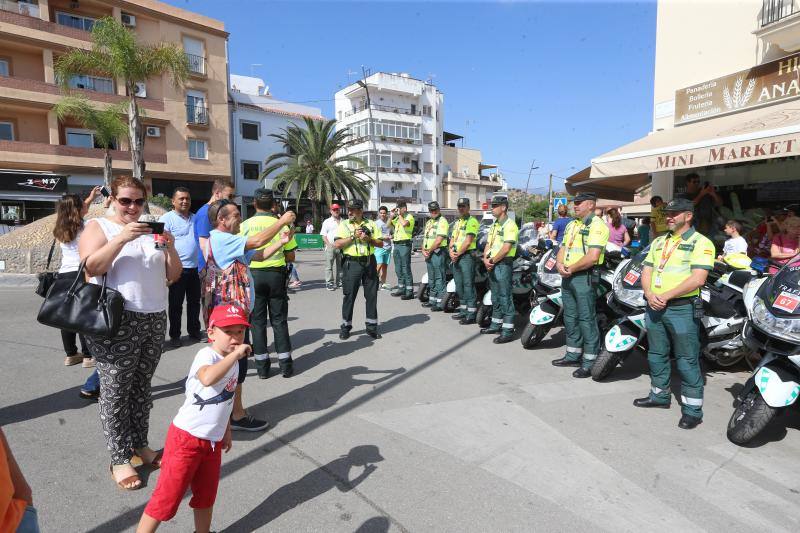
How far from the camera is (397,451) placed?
338 centimetres

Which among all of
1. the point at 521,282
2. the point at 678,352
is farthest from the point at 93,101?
the point at 678,352

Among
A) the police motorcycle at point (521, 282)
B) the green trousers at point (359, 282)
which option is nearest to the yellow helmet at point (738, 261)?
the police motorcycle at point (521, 282)

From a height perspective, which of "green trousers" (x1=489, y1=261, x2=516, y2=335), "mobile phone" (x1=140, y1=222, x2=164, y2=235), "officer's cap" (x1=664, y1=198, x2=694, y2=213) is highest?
"officer's cap" (x1=664, y1=198, x2=694, y2=213)

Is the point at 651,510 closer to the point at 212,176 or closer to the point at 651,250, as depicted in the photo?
the point at 651,250

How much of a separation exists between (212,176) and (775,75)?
96.1 ft

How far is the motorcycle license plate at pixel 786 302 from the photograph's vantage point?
140 inches

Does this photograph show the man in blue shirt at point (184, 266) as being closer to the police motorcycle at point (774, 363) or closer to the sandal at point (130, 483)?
the sandal at point (130, 483)

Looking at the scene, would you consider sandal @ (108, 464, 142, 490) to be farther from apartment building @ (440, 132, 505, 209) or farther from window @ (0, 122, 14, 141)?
apartment building @ (440, 132, 505, 209)

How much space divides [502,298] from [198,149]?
2870 cm

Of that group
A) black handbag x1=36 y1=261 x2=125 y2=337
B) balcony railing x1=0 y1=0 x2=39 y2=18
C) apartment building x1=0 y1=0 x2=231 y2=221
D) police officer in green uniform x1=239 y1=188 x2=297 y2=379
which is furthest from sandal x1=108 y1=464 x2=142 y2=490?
balcony railing x1=0 y1=0 x2=39 y2=18

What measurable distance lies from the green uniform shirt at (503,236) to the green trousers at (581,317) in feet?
4.20

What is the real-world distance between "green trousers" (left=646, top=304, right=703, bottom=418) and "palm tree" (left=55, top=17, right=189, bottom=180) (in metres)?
15.7

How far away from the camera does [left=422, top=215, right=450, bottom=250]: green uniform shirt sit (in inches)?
334

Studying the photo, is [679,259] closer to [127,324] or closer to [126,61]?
[127,324]
